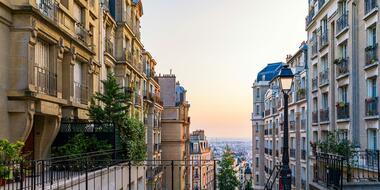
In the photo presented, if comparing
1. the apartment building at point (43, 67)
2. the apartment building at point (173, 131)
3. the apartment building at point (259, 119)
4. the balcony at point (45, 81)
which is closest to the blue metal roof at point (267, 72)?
the apartment building at point (259, 119)

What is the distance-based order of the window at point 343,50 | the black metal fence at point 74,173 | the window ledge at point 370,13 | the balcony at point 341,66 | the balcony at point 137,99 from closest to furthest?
the black metal fence at point 74,173
the window ledge at point 370,13
the balcony at point 341,66
the window at point 343,50
the balcony at point 137,99

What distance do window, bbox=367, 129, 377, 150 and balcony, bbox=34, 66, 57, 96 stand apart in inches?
561

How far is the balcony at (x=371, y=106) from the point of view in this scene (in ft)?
66.7

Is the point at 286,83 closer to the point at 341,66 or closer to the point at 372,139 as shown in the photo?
the point at 372,139

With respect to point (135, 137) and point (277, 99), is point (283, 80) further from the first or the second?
point (277, 99)

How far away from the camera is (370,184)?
13109 mm

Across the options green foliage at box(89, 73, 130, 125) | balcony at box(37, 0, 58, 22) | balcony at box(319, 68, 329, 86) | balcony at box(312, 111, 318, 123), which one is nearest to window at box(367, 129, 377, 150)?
balcony at box(319, 68, 329, 86)

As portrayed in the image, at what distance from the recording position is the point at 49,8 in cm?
1606

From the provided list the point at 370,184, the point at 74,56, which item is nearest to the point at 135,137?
the point at 74,56

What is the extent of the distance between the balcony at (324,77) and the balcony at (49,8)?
18.2 metres

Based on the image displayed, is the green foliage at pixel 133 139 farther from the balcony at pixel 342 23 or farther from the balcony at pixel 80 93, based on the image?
the balcony at pixel 342 23

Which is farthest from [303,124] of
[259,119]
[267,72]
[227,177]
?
[267,72]

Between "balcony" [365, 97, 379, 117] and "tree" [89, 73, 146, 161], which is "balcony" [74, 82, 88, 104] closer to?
"tree" [89, 73, 146, 161]

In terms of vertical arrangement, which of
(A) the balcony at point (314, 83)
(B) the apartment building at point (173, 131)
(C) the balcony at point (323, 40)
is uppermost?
(C) the balcony at point (323, 40)
